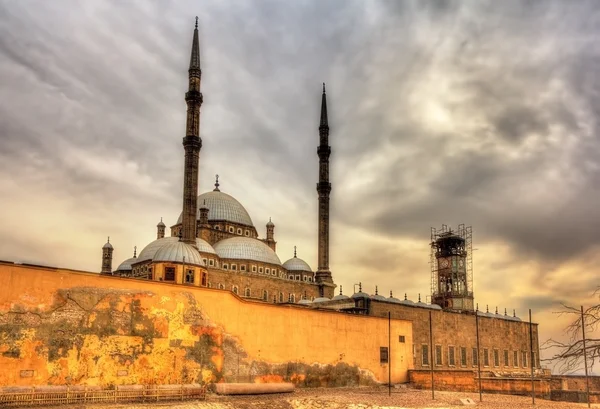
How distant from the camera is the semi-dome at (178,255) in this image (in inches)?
1292

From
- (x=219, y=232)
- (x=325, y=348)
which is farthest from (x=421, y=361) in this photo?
(x=219, y=232)

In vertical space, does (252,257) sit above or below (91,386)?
above

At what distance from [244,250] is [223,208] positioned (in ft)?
21.9

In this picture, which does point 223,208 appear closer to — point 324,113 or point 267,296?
point 267,296

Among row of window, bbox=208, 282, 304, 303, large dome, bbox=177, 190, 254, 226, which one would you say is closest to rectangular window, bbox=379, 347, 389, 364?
row of window, bbox=208, 282, 304, 303

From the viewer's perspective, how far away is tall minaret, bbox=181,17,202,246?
143ft

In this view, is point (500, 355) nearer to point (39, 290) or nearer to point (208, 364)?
point (208, 364)

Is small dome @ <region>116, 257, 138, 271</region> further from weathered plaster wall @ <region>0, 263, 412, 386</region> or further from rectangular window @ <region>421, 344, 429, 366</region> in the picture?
weathered plaster wall @ <region>0, 263, 412, 386</region>

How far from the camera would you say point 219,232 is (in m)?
52.6

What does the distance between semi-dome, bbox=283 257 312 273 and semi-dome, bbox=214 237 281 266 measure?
3.33 m

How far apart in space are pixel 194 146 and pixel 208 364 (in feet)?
79.2

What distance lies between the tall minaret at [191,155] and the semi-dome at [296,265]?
13221mm

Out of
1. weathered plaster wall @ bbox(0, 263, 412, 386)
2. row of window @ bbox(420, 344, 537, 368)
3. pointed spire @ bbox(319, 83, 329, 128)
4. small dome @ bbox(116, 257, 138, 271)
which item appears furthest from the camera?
pointed spire @ bbox(319, 83, 329, 128)

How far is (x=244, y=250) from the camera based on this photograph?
49031 mm
